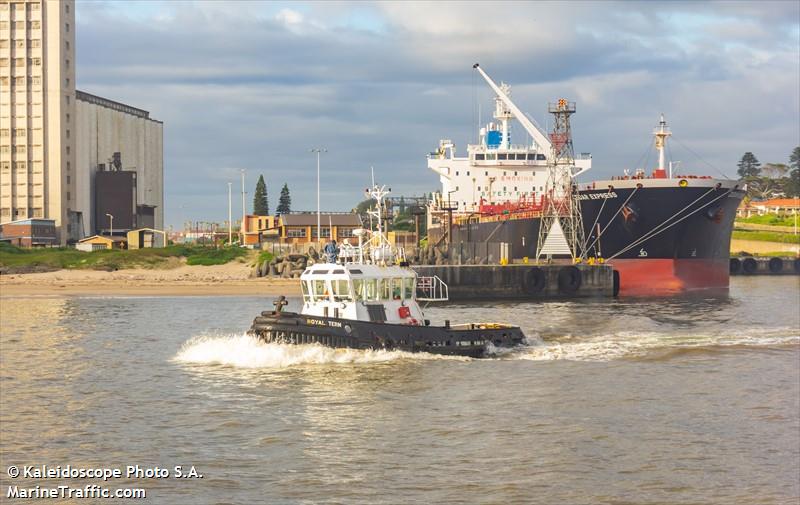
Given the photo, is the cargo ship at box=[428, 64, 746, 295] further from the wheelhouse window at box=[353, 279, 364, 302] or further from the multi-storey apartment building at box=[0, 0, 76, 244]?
the multi-storey apartment building at box=[0, 0, 76, 244]

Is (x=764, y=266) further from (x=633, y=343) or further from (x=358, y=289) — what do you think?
(x=358, y=289)

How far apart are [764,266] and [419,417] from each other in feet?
299

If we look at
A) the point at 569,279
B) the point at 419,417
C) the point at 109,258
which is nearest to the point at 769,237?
the point at 569,279

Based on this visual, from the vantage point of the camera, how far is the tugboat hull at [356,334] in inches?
1218

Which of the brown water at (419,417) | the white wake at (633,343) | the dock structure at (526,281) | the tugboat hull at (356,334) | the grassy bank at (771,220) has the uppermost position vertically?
the grassy bank at (771,220)

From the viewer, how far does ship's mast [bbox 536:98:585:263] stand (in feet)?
208

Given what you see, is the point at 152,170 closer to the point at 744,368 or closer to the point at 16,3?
the point at 16,3

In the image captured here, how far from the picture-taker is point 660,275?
6188 centimetres

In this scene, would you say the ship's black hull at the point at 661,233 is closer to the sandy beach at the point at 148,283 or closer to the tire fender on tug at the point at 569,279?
the tire fender on tug at the point at 569,279

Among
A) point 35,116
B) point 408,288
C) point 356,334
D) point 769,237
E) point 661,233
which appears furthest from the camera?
point 769,237

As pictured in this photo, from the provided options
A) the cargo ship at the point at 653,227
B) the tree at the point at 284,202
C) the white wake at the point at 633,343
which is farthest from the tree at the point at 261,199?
the white wake at the point at 633,343

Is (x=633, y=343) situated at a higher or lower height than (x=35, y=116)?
lower

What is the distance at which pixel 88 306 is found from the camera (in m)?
54.7

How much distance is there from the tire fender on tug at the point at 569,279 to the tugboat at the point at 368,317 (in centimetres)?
2763
